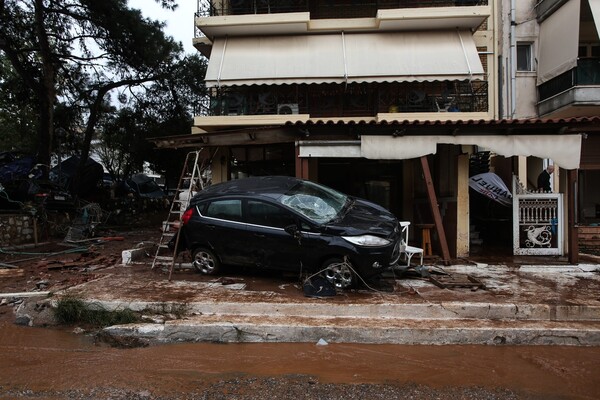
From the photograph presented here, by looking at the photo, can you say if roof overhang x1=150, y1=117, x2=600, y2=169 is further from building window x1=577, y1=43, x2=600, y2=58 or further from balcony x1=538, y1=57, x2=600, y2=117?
building window x1=577, y1=43, x2=600, y2=58

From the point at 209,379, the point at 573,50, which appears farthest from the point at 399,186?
the point at 209,379

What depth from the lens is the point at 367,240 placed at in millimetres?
6812

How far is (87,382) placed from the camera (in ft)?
14.7

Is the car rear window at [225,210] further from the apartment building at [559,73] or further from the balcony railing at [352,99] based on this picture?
the apartment building at [559,73]

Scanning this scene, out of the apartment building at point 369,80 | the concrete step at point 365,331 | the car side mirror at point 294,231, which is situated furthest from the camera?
the apartment building at point 369,80

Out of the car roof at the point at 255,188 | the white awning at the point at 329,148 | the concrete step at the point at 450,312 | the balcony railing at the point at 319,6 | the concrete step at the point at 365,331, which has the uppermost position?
the balcony railing at the point at 319,6

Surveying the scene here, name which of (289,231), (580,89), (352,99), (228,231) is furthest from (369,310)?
(580,89)

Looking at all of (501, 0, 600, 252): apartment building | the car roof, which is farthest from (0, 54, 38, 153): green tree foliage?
→ (501, 0, 600, 252): apartment building

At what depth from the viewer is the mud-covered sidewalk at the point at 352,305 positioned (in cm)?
544

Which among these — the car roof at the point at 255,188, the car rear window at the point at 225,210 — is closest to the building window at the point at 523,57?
the car roof at the point at 255,188

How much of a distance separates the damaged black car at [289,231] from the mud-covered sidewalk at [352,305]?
0.43 metres

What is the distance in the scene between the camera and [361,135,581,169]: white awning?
351 inches

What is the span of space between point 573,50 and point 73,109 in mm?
20291

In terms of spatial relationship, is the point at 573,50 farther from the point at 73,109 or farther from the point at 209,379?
the point at 73,109
